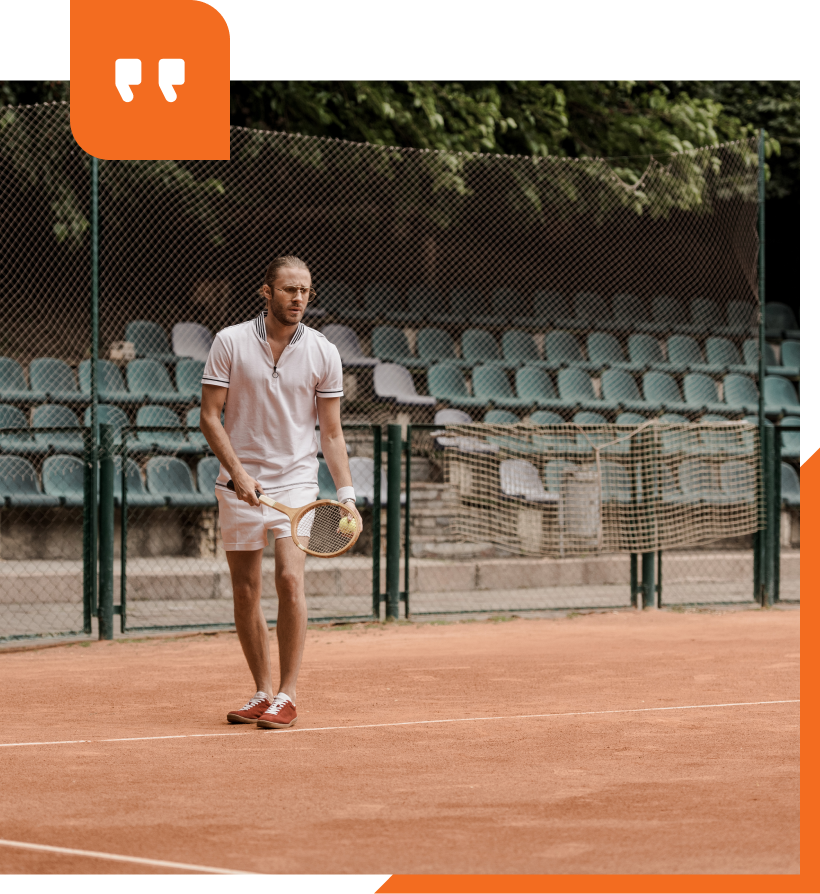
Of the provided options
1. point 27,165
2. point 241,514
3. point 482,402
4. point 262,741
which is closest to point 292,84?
point 27,165

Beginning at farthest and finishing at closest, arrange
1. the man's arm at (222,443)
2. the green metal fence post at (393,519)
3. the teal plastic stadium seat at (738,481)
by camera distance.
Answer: the teal plastic stadium seat at (738,481) → the green metal fence post at (393,519) → the man's arm at (222,443)

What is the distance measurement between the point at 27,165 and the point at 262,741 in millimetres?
7339

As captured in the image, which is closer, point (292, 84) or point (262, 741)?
point (262, 741)

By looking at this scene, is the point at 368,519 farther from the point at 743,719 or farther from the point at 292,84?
the point at 743,719

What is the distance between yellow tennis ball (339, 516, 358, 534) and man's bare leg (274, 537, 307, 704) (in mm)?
246

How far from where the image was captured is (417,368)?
1570 cm

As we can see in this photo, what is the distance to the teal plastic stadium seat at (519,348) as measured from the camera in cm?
1639

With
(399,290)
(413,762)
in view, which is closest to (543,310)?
(399,290)

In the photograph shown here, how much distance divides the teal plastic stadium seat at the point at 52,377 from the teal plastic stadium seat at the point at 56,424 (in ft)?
1.45

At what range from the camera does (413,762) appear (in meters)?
5.38

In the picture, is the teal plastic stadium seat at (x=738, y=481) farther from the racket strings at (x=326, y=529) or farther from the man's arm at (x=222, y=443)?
the man's arm at (x=222, y=443)

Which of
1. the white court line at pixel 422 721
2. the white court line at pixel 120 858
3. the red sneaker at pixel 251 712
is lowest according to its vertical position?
the white court line at pixel 422 721

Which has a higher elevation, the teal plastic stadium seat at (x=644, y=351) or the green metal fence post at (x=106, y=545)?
the teal plastic stadium seat at (x=644, y=351)

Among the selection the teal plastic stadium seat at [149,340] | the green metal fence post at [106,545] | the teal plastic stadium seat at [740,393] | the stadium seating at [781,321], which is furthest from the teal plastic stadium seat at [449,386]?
the stadium seating at [781,321]
